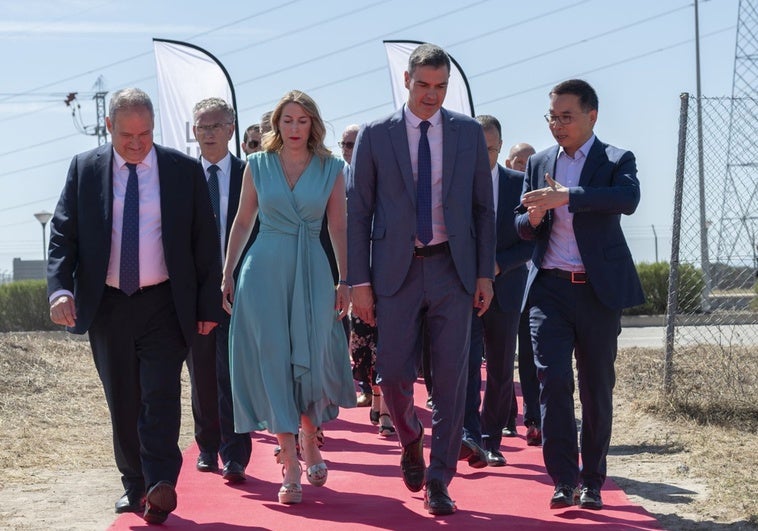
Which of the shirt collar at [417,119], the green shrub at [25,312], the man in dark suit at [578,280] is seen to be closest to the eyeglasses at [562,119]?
the man in dark suit at [578,280]

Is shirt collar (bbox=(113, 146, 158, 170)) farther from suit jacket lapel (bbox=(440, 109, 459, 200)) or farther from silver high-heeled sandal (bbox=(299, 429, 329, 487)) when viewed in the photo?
silver high-heeled sandal (bbox=(299, 429, 329, 487))

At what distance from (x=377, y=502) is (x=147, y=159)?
2.11 m

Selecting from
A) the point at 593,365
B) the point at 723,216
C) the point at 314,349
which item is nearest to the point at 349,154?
the point at 314,349

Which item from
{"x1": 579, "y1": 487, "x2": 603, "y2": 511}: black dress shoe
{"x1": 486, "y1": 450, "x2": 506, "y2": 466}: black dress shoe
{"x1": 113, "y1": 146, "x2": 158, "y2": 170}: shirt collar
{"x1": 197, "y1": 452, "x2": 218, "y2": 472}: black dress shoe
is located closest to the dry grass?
{"x1": 579, "y1": 487, "x2": 603, "y2": 511}: black dress shoe

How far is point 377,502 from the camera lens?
→ 679cm

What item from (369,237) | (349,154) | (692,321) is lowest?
(692,321)

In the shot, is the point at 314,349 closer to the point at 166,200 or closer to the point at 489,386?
the point at 166,200

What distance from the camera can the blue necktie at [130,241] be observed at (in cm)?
622

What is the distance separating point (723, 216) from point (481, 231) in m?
7.80

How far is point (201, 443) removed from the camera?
7883 mm

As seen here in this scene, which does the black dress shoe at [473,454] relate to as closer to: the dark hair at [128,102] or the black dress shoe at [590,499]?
the black dress shoe at [590,499]

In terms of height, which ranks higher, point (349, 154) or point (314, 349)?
point (349, 154)

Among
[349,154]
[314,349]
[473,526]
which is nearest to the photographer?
[473,526]

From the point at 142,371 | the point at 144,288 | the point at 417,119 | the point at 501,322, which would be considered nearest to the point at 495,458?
the point at 501,322
